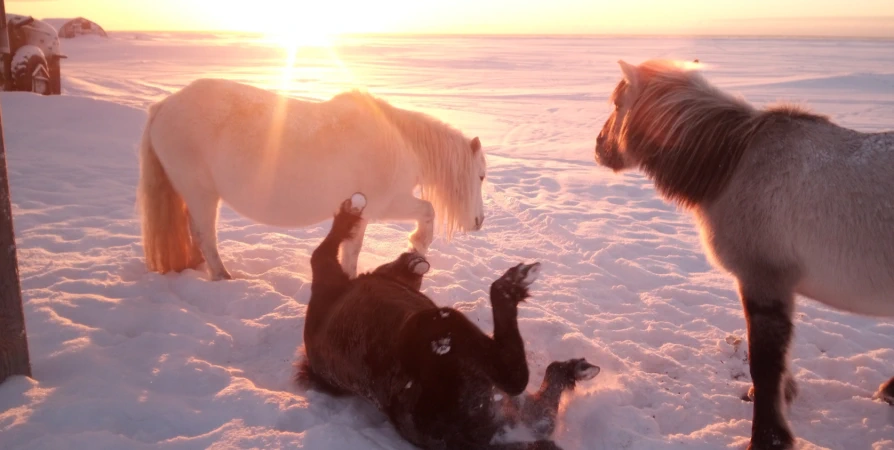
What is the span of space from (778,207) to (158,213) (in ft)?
13.2

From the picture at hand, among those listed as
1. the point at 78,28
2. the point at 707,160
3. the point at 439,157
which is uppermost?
the point at 707,160

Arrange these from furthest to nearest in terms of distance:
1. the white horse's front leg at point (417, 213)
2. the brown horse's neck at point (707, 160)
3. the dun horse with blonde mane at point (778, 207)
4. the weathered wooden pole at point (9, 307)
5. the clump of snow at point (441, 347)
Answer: the white horse's front leg at point (417, 213), the brown horse's neck at point (707, 160), the weathered wooden pole at point (9, 307), the dun horse with blonde mane at point (778, 207), the clump of snow at point (441, 347)

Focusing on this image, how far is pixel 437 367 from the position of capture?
7.66 feet

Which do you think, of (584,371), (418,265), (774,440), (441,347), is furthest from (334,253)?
(774,440)

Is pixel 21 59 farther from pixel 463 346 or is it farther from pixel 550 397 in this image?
pixel 550 397

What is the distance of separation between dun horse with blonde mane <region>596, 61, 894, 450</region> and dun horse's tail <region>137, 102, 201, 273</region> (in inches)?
137

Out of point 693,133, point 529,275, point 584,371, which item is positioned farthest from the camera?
point 693,133

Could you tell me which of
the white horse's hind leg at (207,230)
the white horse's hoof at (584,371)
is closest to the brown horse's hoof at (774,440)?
the white horse's hoof at (584,371)

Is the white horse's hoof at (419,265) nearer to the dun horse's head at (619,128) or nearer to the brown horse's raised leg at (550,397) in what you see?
the brown horse's raised leg at (550,397)

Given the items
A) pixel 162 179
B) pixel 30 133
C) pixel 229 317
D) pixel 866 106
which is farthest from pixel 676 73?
pixel 866 106

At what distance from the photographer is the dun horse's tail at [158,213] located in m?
4.27

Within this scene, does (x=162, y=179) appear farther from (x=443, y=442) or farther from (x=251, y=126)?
(x=443, y=442)

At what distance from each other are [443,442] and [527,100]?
16.4 m

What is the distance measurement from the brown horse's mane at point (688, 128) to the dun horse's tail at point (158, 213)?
3286 mm
